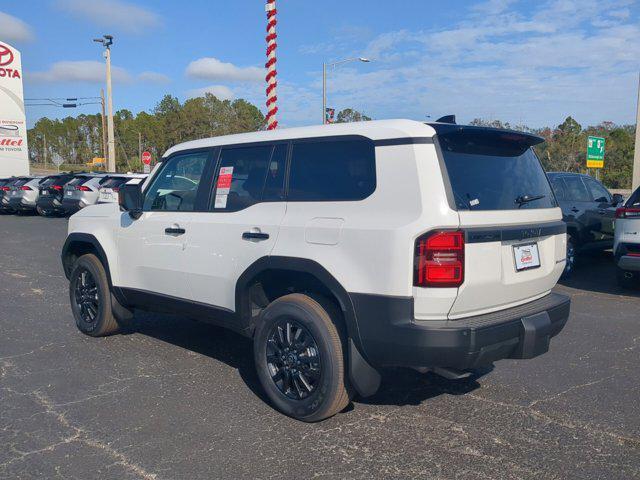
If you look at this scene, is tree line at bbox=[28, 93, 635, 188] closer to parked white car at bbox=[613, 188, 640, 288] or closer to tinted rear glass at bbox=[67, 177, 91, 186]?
parked white car at bbox=[613, 188, 640, 288]

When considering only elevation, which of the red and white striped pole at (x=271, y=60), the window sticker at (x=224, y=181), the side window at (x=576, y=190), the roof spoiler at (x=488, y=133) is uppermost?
the red and white striped pole at (x=271, y=60)

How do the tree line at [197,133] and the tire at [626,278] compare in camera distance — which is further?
the tree line at [197,133]

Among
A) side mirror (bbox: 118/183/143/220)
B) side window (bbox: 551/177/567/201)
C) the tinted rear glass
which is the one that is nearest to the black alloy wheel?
side mirror (bbox: 118/183/143/220)

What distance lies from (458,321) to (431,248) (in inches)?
19.1

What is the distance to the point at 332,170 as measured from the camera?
3748 millimetres

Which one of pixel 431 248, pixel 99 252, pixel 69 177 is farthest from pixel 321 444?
pixel 69 177

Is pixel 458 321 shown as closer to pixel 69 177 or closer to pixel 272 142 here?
pixel 272 142

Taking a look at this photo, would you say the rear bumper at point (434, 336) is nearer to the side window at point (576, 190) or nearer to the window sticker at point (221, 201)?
the window sticker at point (221, 201)

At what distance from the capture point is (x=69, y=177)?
21.2 meters

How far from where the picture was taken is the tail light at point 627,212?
731 centimetres

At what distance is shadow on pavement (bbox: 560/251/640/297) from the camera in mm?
8312

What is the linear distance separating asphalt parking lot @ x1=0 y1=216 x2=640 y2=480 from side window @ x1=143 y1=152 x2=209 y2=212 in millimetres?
1357

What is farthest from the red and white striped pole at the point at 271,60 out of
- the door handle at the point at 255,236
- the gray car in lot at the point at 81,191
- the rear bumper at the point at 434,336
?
the gray car in lot at the point at 81,191

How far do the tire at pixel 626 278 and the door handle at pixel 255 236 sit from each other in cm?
611
